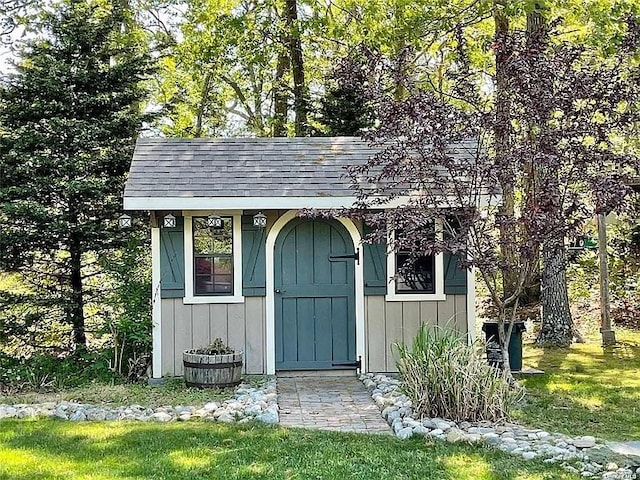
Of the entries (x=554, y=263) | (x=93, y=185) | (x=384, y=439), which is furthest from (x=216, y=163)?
(x=554, y=263)

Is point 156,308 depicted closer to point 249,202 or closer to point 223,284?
point 223,284

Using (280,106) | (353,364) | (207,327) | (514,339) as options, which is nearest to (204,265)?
(207,327)

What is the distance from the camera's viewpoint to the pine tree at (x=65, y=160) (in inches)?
350

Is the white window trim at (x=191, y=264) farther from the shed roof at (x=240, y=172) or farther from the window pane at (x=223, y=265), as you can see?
the shed roof at (x=240, y=172)

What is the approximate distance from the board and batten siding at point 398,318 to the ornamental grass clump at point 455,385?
2.21 metres

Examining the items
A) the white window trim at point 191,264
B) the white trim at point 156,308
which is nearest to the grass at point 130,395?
the white trim at point 156,308

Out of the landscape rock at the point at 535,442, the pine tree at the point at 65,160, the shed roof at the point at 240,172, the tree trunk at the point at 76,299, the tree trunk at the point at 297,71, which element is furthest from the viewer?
the tree trunk at the point at 297,71

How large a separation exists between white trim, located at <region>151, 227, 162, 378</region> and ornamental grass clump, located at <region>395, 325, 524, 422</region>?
323 cm

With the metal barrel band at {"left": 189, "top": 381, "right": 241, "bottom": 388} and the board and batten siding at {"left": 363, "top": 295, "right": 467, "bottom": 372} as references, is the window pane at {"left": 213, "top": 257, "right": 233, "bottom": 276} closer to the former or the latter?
the metal barrel band at {"left": 189, "top": 381, "right": 241, "bottom": 388}

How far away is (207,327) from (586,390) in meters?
4.18

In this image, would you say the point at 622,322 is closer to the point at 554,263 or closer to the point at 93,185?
the point at 554,263

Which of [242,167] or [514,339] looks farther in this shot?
[242,167]

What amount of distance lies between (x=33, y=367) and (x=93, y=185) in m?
2.30

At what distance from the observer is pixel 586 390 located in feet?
24.1
